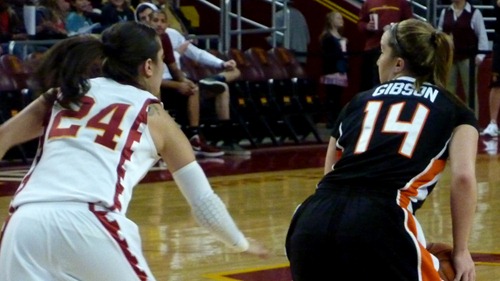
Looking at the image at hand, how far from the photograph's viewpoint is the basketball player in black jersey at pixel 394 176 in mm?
3598

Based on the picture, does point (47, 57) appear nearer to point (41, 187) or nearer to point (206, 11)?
point (41, 187)

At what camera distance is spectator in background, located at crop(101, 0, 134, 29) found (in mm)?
13102

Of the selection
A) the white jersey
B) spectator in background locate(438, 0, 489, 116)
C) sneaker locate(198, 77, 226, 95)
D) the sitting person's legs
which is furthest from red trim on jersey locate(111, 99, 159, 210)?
spectator in background locate(438, 0, 489, 116)

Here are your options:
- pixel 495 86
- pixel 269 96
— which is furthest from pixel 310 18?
pixel 269 96

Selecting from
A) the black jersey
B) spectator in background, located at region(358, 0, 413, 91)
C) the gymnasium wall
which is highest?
the black jersey

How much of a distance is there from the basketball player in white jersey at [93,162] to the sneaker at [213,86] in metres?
8.82

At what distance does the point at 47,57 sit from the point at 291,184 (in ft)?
22.7

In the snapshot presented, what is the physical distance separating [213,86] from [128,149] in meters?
9.05

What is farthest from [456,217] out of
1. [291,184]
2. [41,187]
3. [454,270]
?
[291,184]

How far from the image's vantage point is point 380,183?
3.67 metres

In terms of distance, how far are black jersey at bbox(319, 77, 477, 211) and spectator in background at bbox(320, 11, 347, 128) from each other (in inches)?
441

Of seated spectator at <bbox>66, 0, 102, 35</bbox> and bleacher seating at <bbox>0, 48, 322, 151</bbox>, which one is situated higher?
seated spectator at <bbox>66, 0, 102, 35</bbox>

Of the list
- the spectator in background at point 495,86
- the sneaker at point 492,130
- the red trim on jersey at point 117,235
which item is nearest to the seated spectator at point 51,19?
the spectator in background at point 495,86

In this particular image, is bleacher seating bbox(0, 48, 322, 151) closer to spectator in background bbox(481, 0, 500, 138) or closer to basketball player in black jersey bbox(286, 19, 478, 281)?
spectator in background bbox(481, 0, 500, 138)
